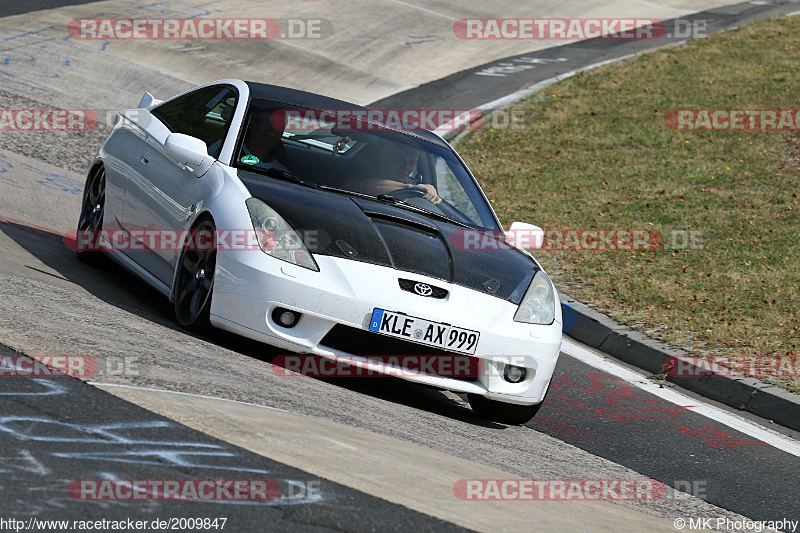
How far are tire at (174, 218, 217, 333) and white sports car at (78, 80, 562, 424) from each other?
13mm

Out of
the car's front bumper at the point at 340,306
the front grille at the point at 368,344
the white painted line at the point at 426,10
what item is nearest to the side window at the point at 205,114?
the car's front bumper at the point at 340,306

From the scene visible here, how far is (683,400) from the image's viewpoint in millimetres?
7484

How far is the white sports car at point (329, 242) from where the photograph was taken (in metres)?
5.49

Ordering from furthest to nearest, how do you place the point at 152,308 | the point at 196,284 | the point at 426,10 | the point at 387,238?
the point at 426,10
the point at 152,308
the point at 196,284
the point at 387,238

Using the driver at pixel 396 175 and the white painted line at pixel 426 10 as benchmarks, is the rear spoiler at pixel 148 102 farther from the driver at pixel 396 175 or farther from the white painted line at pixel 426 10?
the white painted line at pixel 426 10

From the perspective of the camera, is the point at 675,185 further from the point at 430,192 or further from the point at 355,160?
the point at 355,160

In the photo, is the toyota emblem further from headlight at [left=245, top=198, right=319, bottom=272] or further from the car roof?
the car roof

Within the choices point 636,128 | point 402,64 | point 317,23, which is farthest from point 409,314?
point 317,23

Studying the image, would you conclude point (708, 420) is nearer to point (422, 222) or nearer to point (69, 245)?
point (422, 222)

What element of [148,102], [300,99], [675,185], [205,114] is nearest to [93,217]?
[148,102]

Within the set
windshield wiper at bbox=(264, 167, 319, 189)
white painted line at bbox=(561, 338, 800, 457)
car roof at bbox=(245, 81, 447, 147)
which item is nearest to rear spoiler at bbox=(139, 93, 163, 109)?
car roof at bbox=(245, 81, 447, 147)

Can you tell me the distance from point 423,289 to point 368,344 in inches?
15.7

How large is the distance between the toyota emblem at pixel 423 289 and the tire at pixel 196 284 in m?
1.07

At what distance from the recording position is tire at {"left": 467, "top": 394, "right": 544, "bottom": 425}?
6031mm
